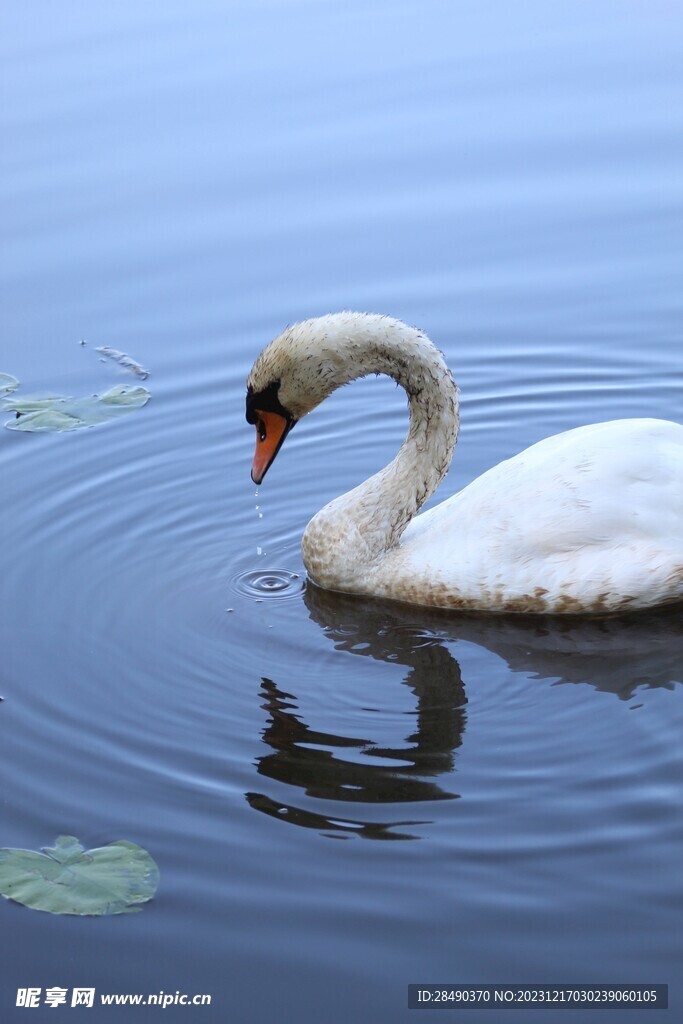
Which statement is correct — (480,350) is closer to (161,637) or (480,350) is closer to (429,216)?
(429,216)

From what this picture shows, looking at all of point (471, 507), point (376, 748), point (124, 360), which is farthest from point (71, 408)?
point (376, 748)

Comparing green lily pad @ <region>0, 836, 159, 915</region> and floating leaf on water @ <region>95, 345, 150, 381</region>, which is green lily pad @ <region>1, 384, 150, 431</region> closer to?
floating leaf on water @ <region>95, 345, 150, 381</region>

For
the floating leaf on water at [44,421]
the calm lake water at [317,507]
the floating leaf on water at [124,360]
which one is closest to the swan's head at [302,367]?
the calm lake water at [317,507]

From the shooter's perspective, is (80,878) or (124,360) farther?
(124,360)

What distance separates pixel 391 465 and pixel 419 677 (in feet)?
5.42

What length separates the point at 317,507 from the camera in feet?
31.3

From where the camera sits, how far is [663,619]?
26.3 feet

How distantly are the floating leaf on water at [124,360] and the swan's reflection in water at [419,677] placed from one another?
3.28 m

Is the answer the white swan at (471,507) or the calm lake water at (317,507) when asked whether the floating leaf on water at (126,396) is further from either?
the white swan at (471,507)

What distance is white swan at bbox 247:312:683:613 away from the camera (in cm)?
795

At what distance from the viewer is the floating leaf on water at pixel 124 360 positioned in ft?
37.4

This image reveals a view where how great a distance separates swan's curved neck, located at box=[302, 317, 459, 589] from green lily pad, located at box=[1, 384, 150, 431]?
264cm

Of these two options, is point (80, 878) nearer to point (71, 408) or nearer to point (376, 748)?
point (376, 748)

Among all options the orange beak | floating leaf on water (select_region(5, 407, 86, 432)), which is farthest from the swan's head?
floating leaf on water (select_region(5, 407, 86, 432))
